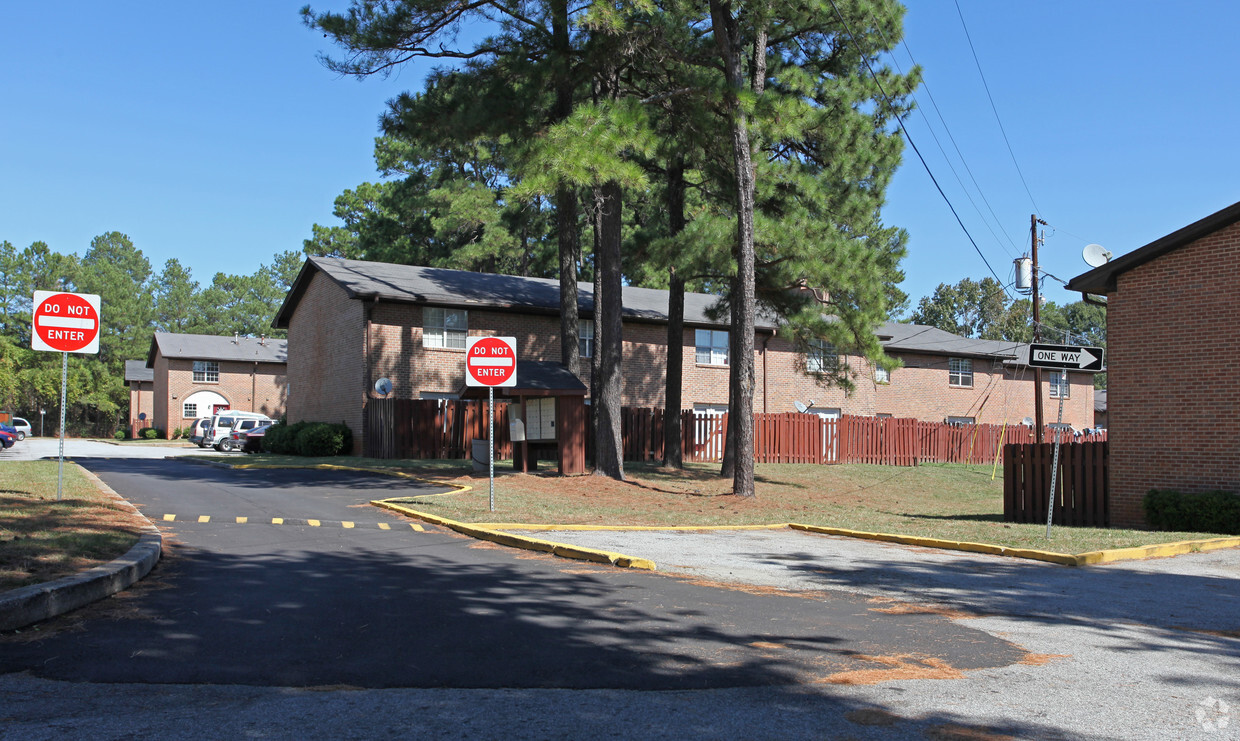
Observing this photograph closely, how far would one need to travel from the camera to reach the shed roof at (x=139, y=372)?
223 ft

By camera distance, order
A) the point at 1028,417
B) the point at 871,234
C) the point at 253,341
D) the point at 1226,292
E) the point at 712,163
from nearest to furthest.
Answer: the point at 1226,292, the point at 712,163, the point at 871,234, the point at 1028,417, the point at 253,341

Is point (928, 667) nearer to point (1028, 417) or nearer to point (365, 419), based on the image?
point (365, 419)

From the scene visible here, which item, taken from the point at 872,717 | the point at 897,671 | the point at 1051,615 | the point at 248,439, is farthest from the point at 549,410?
the point at 248,439

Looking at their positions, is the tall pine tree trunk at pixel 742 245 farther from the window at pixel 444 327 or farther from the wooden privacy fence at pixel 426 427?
the window at pixel 444 327

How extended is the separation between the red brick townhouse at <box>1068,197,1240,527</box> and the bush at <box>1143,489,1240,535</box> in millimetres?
465

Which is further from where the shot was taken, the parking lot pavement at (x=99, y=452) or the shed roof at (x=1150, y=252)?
the parking lot pavement at (x=99, y=452)

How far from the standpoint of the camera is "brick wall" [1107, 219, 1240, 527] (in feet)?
50.1

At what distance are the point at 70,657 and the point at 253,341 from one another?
203ft

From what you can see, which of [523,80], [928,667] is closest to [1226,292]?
[928,667]

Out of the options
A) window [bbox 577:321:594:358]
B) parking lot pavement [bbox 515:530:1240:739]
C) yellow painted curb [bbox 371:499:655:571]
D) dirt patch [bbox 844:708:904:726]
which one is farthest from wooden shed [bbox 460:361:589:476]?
dirt patch [bbox 844:708:904:726]

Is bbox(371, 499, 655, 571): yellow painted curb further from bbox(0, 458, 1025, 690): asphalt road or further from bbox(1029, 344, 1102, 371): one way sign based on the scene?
bbox(1029, 344, 1102, 371): one way sign

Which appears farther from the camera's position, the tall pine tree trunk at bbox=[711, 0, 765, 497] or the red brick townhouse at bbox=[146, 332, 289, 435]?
the red brick townhouse at bbox=[146, 332, 289, 435]

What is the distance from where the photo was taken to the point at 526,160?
17.6 m

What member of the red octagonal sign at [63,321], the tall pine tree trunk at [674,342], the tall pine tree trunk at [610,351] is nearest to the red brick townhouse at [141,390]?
the tall pine tree trunk at [674,342]
